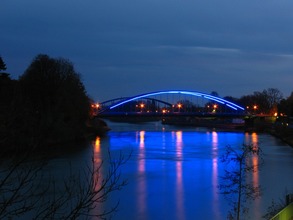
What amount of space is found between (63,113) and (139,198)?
848 inches

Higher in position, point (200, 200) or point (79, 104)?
point (79, 104)

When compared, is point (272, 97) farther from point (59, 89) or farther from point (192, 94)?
point (59, 89)

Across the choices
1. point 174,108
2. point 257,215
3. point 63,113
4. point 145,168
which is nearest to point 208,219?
point 257,215

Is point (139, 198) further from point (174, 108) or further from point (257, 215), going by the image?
point (174, 108)

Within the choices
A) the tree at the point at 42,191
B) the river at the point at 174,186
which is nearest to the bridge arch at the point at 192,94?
the river at the point at 174,186

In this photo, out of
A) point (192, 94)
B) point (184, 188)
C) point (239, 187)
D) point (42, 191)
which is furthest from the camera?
point (192, 94)

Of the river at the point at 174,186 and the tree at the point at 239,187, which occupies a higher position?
the tree at the point at 239,187

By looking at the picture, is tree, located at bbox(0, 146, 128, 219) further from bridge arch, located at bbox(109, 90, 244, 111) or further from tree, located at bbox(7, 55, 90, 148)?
bridge arch, located at bbox(109, 90, 244, 111)

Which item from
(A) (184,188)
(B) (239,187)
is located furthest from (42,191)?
(A) (184,188)

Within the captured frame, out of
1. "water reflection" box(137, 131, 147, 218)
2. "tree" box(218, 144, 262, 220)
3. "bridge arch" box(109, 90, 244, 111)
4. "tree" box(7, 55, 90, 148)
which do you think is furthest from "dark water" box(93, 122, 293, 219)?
"bridge arch" box(109, 90, 244, 111)

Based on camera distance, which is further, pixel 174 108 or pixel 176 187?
pixel 174 108

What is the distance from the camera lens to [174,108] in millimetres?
79125

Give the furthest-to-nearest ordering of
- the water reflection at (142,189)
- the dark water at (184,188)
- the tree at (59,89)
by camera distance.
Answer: the tree at (59,89) < the water reflection at (142,189) < the dark water at (184,188)

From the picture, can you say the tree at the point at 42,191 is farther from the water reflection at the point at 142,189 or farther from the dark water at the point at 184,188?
the water reflection at the point at 142,189
